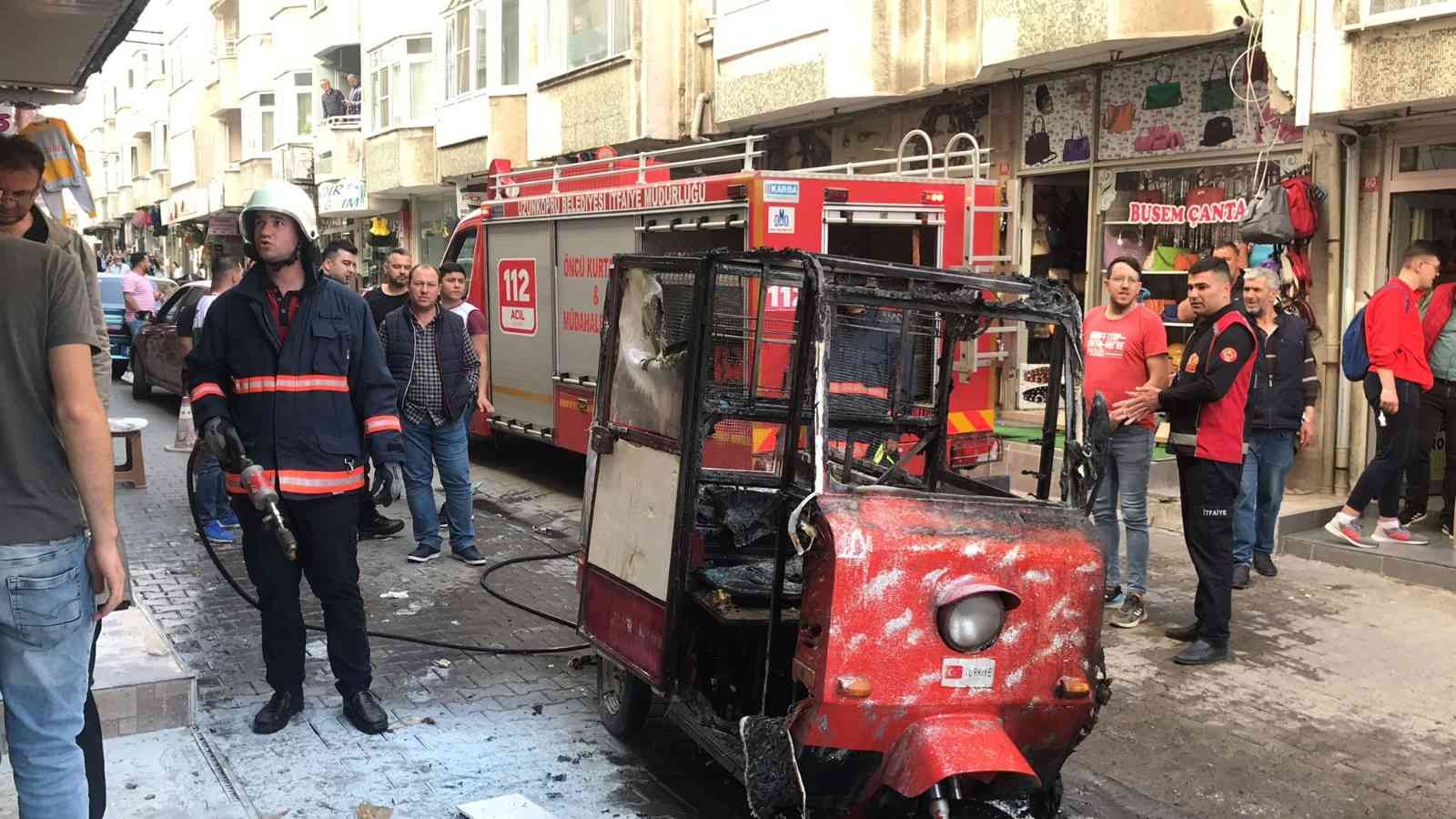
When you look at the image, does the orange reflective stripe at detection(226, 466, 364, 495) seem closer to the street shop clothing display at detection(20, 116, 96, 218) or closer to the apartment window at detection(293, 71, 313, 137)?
the street shop clothing display at detection(20, 116, 96, 218)

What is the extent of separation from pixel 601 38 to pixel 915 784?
1603 cm

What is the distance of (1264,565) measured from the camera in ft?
26.1

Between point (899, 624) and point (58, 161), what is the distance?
613cm

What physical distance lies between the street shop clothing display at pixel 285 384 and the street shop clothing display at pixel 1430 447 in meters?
6.89

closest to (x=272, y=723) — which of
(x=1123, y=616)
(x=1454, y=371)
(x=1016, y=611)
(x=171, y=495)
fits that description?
(x=1016, y=611)

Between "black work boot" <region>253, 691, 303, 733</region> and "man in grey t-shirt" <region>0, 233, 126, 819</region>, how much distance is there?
1753 mm

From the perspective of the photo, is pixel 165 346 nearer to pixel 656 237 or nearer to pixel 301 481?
pixel 656 237

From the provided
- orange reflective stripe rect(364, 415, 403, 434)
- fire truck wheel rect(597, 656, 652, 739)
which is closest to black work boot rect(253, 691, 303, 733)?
orange reflective stripe rect(364, 415, 403, 434)

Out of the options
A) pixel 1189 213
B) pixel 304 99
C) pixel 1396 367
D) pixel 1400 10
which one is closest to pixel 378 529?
pixel 1396 367

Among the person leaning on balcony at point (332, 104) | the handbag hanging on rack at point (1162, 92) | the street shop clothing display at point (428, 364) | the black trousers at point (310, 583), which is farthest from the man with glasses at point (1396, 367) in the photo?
the person leaning on balcony at point (332, 104)

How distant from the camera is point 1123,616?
22.1ft

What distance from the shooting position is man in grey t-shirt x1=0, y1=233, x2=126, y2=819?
2.96 metres

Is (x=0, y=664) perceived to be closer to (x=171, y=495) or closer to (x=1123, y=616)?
(x=1123, y=616)

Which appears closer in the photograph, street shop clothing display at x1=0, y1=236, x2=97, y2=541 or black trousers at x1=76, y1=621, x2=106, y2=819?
street shop clothing display at x1=0, y1=236, x2=97, y2=541
